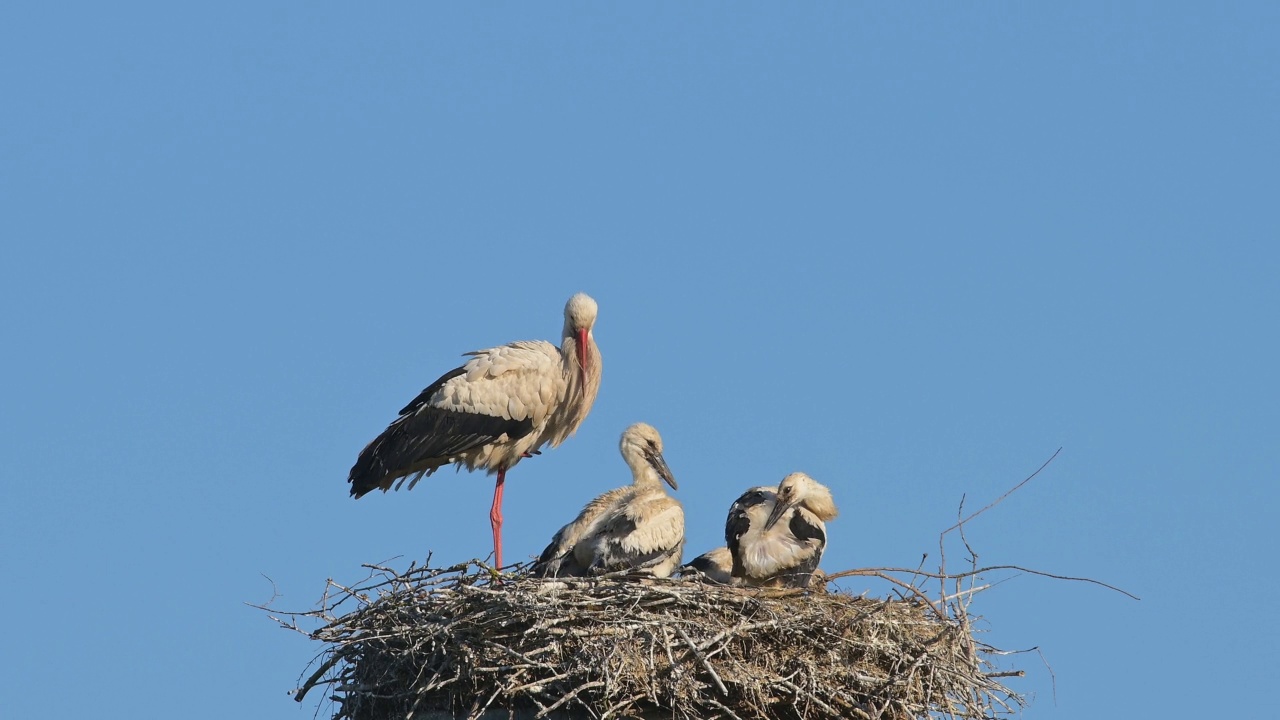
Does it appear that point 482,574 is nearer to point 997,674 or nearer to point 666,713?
point 666,713

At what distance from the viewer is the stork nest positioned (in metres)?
8.87

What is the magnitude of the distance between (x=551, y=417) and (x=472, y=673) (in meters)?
4.38

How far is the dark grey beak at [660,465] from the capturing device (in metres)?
11.8

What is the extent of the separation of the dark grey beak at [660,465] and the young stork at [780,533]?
801 mm

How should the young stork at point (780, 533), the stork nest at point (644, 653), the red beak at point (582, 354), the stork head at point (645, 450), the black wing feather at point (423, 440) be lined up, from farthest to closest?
the red beak at point (582, 354), the black wing feather at point (423, 440), the stork head at point (645, 450), the young stork at point (780, 533), the stork nest at point (644, 653)

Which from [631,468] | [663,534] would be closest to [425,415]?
[631,468]

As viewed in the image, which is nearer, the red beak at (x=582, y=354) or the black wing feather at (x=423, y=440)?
the black wing feather at (x=423, y=440)

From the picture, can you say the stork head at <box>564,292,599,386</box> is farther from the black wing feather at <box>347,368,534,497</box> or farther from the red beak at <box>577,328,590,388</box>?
the black wing feather at <box>347,368,534,497</box>

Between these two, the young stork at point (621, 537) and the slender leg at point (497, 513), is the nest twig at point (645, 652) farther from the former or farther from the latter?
the slender leg at point (497, 513)

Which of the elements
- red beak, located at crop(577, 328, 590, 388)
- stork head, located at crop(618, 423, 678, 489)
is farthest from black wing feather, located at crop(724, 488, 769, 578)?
red beak, located at crop(577, 328, 590, 388)

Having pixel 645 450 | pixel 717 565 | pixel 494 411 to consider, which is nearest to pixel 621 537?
pixel 717 565

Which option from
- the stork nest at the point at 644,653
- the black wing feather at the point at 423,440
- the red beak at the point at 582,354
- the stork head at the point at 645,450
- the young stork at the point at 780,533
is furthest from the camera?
the red beak at the point at 582,354

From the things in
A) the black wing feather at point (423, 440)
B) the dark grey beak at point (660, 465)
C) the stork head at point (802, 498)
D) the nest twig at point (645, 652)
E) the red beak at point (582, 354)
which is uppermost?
the red beak at point (582, 354)

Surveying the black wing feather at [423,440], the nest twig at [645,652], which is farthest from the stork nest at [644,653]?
the black wing feather at [423,440]
